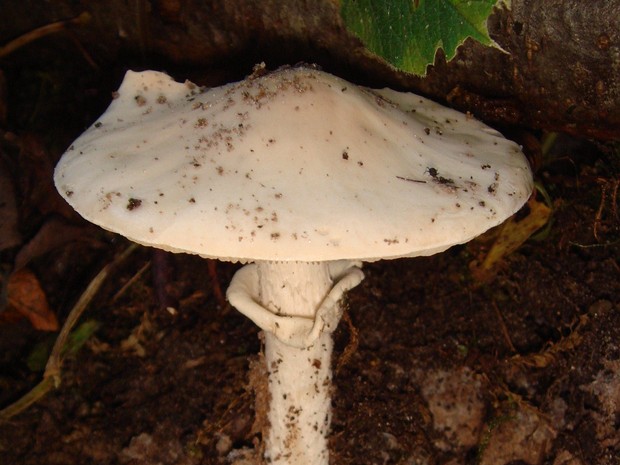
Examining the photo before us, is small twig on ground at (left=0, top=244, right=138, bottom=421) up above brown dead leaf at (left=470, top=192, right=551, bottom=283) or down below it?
below

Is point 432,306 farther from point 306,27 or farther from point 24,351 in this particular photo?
point 24,351

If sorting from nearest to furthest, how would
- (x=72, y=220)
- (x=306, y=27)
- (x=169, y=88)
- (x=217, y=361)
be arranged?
1. (x=169, y=88)
2. (x=306, y=27)
3. (x=217, y=361)
4. (x=72, y=220)

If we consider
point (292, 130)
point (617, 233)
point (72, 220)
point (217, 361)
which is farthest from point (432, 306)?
point (72, 220)

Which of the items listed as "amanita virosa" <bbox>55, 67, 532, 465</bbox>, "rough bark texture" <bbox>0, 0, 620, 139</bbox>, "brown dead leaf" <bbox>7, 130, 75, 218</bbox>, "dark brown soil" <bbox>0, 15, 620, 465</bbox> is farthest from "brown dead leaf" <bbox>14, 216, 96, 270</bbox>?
"amanita virosa" <bbox>55, 67, 532, 465</bbox>

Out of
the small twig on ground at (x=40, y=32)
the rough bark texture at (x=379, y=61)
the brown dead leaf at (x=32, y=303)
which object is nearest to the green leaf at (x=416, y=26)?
the rough bark texture at (x=379, y=61)

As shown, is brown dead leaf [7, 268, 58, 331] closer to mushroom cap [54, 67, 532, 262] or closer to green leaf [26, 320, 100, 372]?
green leaf [26, 320, 100, 372]
